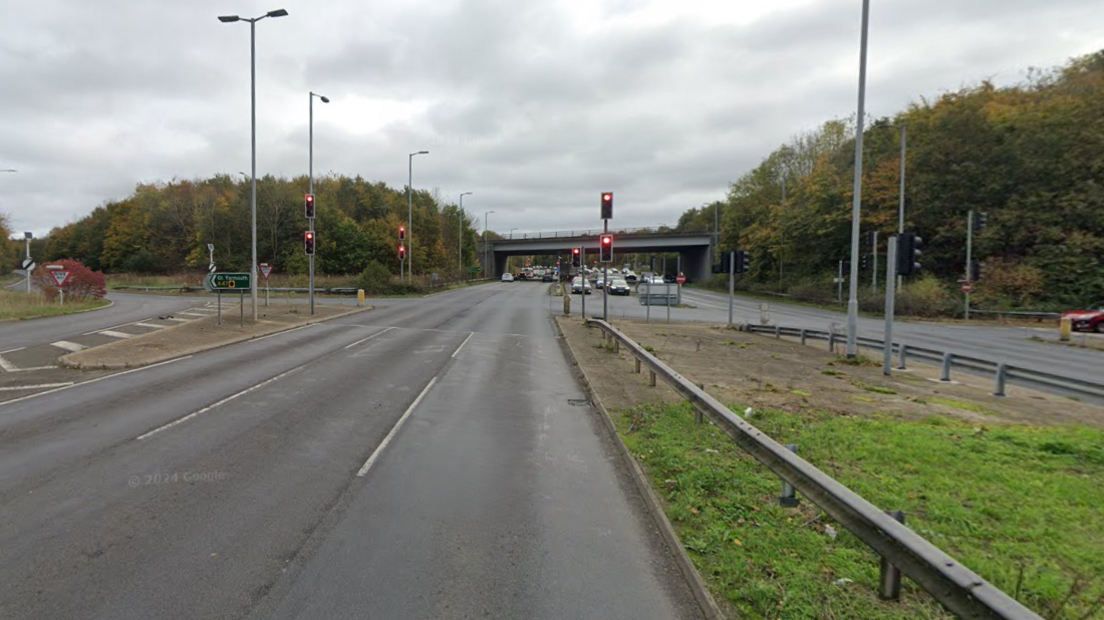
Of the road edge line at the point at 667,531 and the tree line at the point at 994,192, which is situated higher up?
the tree line at the point at 994,192

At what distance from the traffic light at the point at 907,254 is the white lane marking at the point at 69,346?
21893 mm

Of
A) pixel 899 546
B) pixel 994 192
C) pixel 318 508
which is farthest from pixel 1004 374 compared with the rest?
pixel 994 192

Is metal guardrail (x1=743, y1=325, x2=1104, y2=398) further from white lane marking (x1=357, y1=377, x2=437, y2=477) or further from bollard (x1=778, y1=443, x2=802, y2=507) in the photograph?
white lane marking (x1=357, y1=377, x2=437, y2=477)

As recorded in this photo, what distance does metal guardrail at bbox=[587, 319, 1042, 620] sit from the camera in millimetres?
2645

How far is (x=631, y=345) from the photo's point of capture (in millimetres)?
13242

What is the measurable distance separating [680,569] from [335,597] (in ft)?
8.01

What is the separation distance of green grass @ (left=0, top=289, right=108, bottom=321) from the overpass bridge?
47.6 metres

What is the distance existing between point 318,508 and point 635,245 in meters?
77.4

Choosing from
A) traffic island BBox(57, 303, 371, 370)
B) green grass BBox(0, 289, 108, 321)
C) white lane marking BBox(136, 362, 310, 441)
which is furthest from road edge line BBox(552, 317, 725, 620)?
green grass BBox(0, 289, 108, 321)

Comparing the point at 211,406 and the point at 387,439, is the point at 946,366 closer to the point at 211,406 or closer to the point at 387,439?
the point at 387,439

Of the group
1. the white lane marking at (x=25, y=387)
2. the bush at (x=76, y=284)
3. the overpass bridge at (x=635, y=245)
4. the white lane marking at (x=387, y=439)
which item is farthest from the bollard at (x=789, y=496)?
the overpass bridge at (x=635, y=245)

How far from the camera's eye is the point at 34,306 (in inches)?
1089

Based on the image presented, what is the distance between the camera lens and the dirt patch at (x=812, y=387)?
9734 mm

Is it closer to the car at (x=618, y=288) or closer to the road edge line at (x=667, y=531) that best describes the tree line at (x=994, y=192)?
the car at (x=618, y=288)
